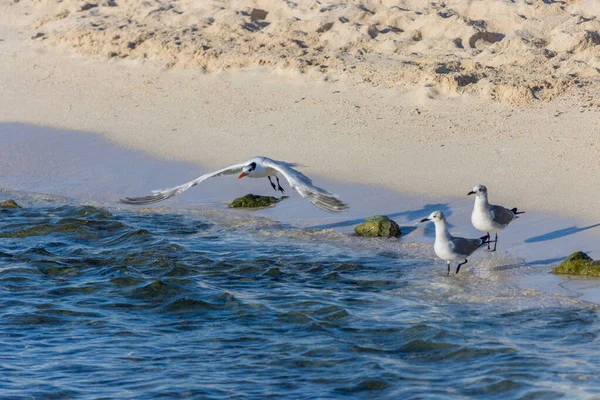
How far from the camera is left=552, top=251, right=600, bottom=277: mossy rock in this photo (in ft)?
23.0

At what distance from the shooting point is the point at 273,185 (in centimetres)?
956

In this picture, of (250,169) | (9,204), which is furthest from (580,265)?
(9,204)

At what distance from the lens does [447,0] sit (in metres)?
12.7

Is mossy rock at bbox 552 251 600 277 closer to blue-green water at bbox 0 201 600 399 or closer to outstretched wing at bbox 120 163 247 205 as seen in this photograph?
blue-green water at bbox 0 201 600 399

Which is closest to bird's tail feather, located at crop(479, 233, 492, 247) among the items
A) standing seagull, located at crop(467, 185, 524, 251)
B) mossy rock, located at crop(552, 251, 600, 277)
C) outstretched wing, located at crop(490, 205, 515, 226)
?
standing seagull, located at crop(467, 185, 524, 251)

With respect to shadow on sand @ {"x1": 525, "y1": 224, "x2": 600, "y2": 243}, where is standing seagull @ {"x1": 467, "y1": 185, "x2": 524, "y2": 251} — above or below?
above

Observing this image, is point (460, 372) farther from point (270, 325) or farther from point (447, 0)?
point (447, 0)

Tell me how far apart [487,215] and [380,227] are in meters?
1.07

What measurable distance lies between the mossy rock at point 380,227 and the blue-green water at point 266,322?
154 millimetres

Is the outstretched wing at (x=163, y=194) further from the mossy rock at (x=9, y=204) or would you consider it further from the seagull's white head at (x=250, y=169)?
the mossy rock at (x=9, y=204)

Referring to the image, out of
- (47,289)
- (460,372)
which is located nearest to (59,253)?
(47,289)

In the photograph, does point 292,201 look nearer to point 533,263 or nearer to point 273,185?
point 273,185

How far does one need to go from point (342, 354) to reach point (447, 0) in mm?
7617

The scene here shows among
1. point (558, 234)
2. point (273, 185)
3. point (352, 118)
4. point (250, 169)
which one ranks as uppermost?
point (352, 118)
